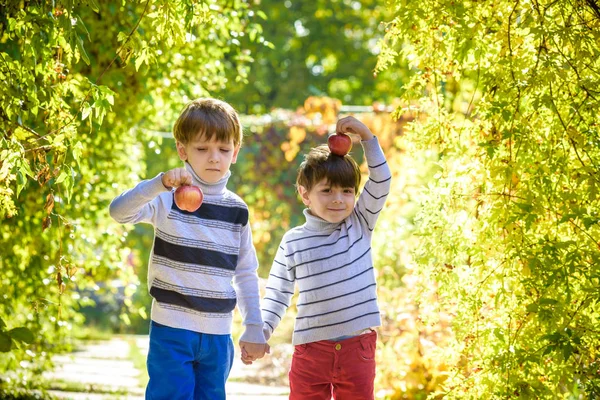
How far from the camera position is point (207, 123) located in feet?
9.96

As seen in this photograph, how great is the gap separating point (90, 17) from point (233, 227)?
2133 mm

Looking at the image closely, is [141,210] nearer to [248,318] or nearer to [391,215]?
[248,318]

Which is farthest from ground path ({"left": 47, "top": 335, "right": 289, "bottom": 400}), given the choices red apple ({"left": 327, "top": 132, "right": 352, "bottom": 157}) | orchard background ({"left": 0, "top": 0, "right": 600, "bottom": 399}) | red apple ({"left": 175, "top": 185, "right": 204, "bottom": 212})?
red apple ({"left": 175, "top": 185, "right": 204, "bottom": 212})

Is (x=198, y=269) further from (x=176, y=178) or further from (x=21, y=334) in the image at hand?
(x=21, y=334)

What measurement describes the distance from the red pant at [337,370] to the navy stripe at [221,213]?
0.54m

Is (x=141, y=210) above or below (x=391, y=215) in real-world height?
below

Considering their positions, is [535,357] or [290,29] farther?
[290,29]

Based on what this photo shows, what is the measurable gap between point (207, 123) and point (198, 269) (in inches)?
20.2

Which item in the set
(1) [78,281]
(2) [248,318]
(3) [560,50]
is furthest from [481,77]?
(1) [78,281]

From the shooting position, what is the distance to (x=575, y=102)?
2.84 m

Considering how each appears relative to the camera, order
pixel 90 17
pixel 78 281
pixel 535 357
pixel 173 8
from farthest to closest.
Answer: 1. pixel 78 281
2. pixel 90 17
3. pixel 173 8
4. pixel 535 357

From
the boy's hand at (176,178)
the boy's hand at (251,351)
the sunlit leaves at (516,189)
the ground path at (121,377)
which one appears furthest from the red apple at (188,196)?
the ground path at (121,377)

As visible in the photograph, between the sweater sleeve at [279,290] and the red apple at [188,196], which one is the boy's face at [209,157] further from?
the sweater sleeve at [279,290]

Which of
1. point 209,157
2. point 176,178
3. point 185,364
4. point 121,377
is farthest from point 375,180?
Result: point 121,377
